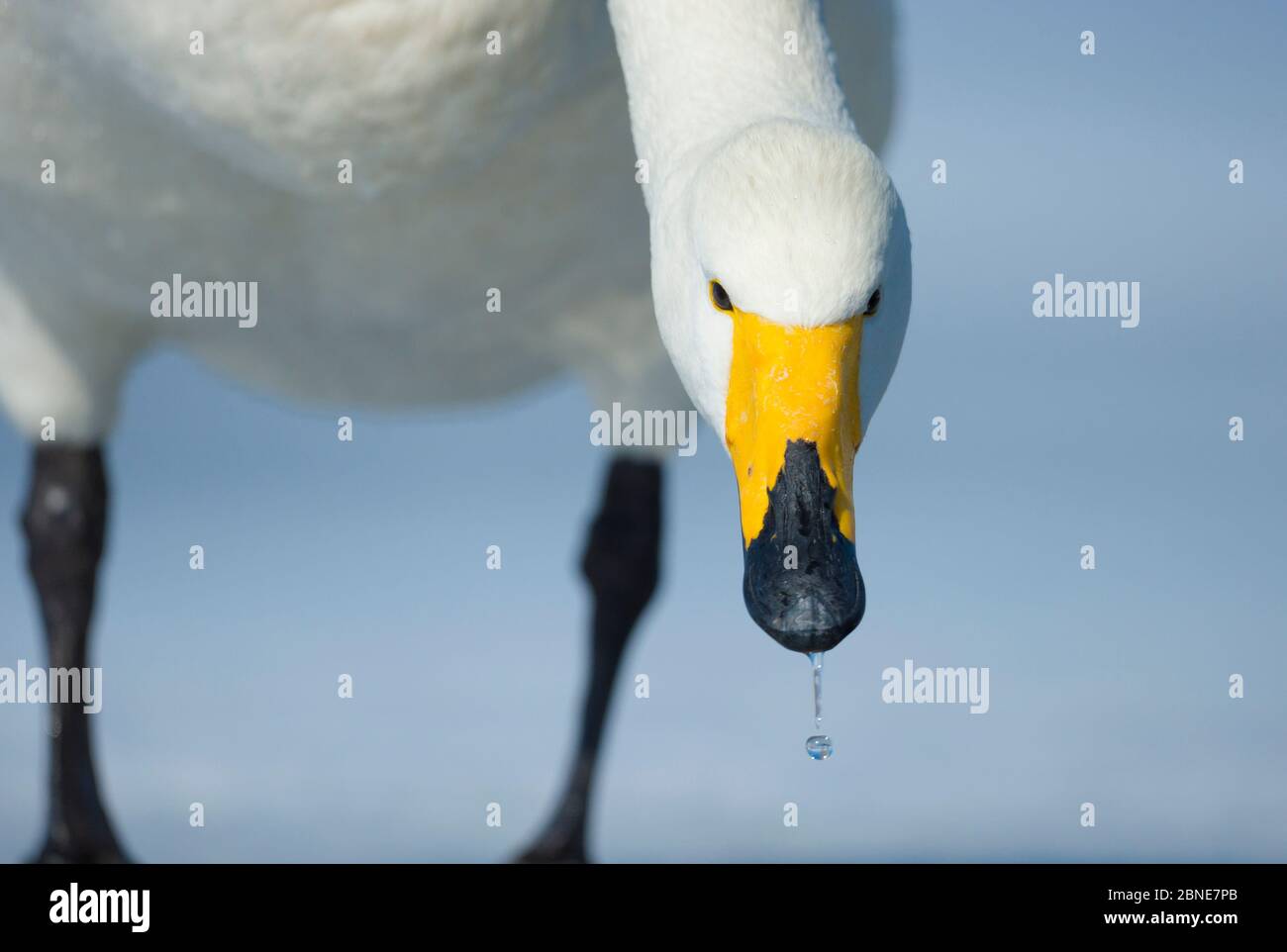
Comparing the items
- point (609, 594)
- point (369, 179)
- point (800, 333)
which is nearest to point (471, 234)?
point (369, 179)

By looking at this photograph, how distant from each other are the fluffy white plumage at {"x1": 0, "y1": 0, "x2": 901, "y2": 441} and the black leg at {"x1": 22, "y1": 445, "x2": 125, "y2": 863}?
0.16 meters

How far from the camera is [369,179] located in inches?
124

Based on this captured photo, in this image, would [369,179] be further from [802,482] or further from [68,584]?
[68,584]

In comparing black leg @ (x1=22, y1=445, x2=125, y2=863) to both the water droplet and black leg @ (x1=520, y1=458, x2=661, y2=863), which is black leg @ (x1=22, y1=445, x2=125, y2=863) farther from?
the water droplet

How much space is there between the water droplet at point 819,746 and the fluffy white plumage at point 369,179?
18.8 inches

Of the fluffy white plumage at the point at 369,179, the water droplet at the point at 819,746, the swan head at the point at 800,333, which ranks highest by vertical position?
the fluffy white plumage at the point at 369,179

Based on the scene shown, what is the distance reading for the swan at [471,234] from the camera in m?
2.48

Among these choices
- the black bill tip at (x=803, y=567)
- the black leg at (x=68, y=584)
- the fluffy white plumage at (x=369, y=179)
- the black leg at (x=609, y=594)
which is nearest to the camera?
the black bill tip at (x=803, y=567)

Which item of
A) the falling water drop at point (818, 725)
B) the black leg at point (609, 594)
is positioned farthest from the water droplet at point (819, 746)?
the black leg at point (609, 594)

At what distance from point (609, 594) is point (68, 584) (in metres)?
1.25

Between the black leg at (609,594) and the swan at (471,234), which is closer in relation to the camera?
the swan at (471,234)

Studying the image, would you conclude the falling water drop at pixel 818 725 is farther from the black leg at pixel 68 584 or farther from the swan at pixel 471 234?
the black leg at pixel 68 584

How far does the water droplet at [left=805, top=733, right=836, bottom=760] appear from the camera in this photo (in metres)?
2.82

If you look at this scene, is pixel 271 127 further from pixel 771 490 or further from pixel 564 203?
pixel 771 490
